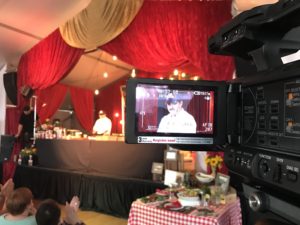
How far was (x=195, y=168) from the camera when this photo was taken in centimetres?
360

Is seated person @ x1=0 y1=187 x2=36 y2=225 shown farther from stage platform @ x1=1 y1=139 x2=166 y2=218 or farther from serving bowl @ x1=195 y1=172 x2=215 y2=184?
stage platform @ x1=1 y1=139 x2=166 y2=218

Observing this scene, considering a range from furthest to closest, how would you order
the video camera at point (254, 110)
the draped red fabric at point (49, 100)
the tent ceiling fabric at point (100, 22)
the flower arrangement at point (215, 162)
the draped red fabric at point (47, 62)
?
1. the draped red fabric at point (49, 100)
2. the draped red fabric at point (47, 62)
3. the tent ceiling fabric at point (100, 22)
4. the flower arrangement at point (215, 162)
5. the video camera at point (254, 110)

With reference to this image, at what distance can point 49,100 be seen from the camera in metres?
7.28

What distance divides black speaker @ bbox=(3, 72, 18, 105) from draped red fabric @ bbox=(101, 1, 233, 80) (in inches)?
101

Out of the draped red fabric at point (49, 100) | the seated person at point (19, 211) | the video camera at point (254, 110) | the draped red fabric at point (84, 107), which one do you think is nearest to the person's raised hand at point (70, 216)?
the seated person at point (19, 211)

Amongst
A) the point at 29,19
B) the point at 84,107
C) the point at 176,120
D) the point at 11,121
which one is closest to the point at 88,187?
the point at 11,121

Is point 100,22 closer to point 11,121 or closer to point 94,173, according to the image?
point 94,173

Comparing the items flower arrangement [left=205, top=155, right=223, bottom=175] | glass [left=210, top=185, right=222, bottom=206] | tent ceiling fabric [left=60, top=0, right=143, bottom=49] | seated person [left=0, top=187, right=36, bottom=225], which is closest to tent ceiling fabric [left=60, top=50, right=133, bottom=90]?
tent ceiling fabric [left=60, top=0, right=143, bottom=49]

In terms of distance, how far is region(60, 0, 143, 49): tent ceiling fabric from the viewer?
12.9 ft

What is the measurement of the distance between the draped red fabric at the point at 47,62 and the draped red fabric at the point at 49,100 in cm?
101

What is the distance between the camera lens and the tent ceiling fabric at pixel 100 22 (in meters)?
3.92

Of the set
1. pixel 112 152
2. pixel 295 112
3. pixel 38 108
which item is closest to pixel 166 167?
pixel 112 152

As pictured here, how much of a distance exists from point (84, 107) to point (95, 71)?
1.52m

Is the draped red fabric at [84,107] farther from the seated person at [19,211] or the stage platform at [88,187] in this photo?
the seated person at [19,211]
